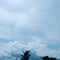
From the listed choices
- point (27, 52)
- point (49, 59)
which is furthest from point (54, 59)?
point (27, 52)

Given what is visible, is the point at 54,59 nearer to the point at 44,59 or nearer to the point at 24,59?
the point at 44,59

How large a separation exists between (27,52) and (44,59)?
14.9 metres

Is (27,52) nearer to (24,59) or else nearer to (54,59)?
(24,59)

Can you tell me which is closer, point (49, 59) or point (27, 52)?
point (27, 52)

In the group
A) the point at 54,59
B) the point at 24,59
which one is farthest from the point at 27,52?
the point at 54,59

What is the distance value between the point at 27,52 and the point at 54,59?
1465 cm

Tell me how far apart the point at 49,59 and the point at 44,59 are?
266 centimetres

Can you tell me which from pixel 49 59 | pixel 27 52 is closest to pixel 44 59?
pixel 49 59

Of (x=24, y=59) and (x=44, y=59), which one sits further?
(x=44, y=59)

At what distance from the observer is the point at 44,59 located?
10275 centimetres

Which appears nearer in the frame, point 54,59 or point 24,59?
point 24,59

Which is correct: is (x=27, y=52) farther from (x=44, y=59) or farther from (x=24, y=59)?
(x=44, y=59)

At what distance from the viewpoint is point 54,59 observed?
98.2 meters

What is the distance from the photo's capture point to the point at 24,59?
8944 centimetres
